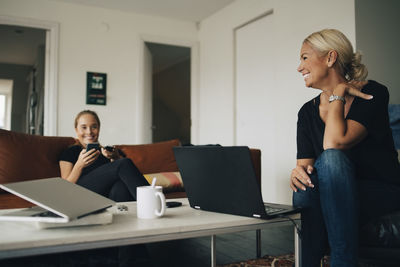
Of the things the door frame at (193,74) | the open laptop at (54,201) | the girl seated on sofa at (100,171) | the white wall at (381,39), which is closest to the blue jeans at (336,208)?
the open laptop at (54,201)

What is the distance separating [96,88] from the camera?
4.77 metres

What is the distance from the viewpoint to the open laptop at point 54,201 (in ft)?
2.92

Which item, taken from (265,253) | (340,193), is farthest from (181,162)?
(265,253)

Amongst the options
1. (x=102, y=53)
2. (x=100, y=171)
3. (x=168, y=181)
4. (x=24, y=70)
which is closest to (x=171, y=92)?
(x=24, y=70)

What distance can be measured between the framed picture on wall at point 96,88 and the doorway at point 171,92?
192cm

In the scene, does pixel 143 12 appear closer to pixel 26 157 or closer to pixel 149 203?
pixel 26 157

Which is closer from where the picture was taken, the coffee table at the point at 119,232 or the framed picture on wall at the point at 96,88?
the coffee table at the point at 119,232

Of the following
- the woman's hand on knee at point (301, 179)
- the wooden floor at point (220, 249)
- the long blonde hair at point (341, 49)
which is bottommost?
the wooden floor at point (220, 249)

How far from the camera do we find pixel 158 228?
0.94 meters

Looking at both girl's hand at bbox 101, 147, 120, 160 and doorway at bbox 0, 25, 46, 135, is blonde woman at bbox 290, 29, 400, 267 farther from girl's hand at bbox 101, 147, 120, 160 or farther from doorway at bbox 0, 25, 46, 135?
doorway at bbox 0, 25, 46, 135

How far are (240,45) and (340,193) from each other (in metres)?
3.64

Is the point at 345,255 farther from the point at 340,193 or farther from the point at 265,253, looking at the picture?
the point at 265,253

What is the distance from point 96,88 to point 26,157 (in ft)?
8.09

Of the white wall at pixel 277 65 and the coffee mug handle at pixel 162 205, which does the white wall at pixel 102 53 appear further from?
the coffee mug handle at pixel 162 205
